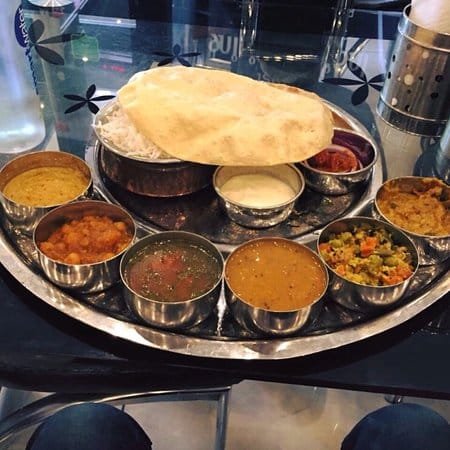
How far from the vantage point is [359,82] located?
97.6 inches

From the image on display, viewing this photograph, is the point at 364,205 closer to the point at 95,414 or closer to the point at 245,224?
the point at 245,224

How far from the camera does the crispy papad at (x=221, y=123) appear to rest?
5.24 feet

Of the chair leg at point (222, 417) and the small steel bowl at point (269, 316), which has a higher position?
the small steel bowl at point (269, 316)

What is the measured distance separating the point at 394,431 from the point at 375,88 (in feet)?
4.91

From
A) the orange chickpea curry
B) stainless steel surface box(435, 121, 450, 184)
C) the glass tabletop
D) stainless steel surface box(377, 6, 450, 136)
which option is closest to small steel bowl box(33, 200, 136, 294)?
the orange chickpea curry

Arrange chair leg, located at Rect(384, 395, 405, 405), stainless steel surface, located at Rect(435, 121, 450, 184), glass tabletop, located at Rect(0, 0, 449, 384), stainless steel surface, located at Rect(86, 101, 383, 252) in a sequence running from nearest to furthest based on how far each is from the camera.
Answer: stainless steel surface, located at Rect(86, 101, 383, 252) → stainless steel surface, located at Rect(435, 121, 450, 184) → glass tabletop, located at Rect(0, 0, 449, 384) → chair leg, located at Rect(384, 395, 405, 405)

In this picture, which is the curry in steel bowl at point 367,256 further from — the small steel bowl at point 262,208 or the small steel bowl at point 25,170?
the small steel bowl at point 25,170

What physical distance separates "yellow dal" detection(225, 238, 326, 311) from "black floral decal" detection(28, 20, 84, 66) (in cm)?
145

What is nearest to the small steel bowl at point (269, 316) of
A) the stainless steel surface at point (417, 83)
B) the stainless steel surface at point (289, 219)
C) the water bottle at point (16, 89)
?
the stainless steel surface at point (289, 219)

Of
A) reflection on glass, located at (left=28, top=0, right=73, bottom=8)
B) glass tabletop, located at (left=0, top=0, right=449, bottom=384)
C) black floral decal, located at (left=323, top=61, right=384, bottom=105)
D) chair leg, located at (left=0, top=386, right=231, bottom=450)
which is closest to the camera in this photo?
chair leg, located at (left=0, top=386, right=231, bottom=450)

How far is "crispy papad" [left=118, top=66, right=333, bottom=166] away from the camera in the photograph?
160 centimetres

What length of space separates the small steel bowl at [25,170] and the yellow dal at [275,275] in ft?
1.68

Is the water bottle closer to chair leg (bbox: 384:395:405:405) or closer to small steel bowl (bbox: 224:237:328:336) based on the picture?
small steel bowl (bbox: 224:237:328:336)

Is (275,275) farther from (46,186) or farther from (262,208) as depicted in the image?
(46,186)
